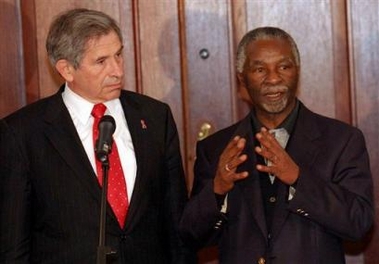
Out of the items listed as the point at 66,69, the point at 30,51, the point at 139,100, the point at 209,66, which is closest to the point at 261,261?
the point at 139,100

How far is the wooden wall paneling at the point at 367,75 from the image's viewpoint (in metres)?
3.56

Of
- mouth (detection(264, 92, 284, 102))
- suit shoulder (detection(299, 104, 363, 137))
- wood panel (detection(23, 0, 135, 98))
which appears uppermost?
wood panel (detection(23, 0, 135, 98))

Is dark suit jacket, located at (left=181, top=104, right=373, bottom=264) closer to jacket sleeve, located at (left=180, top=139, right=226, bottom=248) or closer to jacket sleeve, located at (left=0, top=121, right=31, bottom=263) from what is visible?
jacket sleeve, located at (left=180, top=139, right=226, bottom=248)

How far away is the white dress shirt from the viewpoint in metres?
2.95

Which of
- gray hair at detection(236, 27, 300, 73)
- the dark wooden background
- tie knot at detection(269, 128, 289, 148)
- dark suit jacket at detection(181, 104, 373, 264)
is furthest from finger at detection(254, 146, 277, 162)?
the dark wooden background

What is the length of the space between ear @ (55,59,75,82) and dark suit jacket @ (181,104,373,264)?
1.73 feet

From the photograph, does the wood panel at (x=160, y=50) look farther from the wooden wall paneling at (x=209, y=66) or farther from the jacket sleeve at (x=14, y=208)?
the jacket sleeve at (x=14, y=208)

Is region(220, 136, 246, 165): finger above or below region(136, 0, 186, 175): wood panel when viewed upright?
below

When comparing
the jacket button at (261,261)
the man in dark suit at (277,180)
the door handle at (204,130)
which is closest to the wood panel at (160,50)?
the door handle at (204,130)

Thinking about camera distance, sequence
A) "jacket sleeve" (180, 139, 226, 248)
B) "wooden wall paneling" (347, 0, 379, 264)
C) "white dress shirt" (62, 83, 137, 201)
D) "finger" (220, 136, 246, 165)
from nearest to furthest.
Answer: "finger" (220, 136, 246, 165), "jacket sleeve" (180, 139, 226, 248), "white dress shirt" (62, 83, 137, 201), "wooden wall paneling" (347, 0, 379, 264)

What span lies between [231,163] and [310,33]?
101 cm

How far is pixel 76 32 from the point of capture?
2908 millimetres

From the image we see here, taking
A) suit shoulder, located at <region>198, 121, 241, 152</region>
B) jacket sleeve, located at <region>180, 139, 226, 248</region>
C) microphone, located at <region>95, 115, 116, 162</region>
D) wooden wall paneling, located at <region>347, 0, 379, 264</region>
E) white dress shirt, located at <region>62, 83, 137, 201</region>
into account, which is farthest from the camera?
wooden wall paneling, located at <region>347, 0, 379, 264</region>

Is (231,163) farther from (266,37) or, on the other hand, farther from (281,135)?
(266,37)
